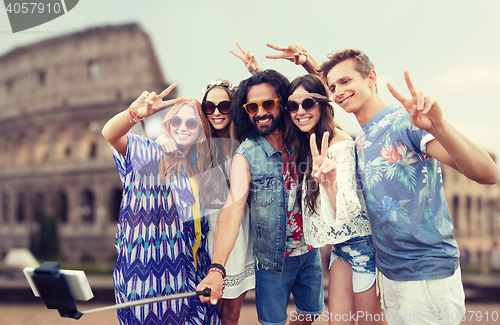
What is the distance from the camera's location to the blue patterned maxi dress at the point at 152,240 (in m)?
2.31

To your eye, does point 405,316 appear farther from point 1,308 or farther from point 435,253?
point 1,308

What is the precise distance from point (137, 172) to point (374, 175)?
175cm

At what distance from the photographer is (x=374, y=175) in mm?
2105

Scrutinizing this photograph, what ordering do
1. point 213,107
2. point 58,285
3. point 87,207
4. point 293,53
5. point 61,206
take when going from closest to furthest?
point 58,285 → point 213,107 → point 293,53 → point 87,207 → point 61,206

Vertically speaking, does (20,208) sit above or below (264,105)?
below

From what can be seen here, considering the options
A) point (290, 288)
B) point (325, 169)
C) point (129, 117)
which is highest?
point (129, 117)

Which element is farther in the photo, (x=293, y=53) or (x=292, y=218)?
(x=293, y=53)

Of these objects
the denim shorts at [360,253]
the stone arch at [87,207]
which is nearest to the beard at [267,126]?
the denim shorts at [360,253]

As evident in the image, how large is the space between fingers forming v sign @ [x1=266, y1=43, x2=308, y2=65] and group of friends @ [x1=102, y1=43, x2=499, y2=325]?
0.16m

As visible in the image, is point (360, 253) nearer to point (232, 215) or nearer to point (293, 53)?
point (232, 215)

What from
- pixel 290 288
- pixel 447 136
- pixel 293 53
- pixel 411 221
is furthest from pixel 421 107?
pixel 290 288

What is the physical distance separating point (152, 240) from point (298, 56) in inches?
81.6

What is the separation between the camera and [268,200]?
8.05 feet

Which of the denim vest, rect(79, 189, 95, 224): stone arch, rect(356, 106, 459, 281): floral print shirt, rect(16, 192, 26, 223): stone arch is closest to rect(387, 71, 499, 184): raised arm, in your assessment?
rect(356, 106, 459, 281): floral print shirt
